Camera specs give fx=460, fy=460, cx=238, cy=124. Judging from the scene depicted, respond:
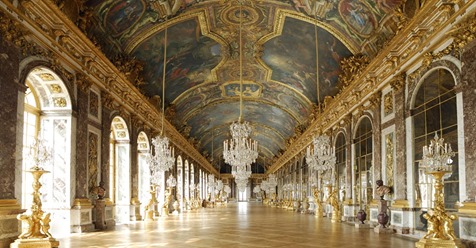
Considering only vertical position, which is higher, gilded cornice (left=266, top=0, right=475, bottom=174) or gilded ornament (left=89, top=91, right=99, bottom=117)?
gilded cornice (left=266, top=0, right=475, bottom=174)

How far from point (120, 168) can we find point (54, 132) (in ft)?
21.4

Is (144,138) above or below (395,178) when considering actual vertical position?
above

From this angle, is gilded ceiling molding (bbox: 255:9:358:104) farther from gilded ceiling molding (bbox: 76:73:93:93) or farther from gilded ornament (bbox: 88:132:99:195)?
gilded ornament (bbox: 88:132:99:195)

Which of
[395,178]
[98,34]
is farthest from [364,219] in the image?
[98,34]

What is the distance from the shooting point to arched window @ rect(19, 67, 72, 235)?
1242 cm

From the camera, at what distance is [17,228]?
9297 mm

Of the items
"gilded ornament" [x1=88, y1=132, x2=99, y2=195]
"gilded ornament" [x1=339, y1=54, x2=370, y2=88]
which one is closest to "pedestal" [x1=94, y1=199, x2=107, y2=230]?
"gilded ornament" [x1=88, y1=132, x2=99, y2=195]

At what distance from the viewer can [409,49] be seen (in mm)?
12469

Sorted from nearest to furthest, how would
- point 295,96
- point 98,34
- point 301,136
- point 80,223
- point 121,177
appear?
point 80,223, point 98,34, point 121,177, point 295,96, point 301,136

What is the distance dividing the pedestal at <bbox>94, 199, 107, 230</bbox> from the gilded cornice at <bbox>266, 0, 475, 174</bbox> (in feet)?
31.7

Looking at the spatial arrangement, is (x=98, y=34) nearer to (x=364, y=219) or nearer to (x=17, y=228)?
(x=17, y=228)

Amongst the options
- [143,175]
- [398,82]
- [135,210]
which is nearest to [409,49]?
[398,82]

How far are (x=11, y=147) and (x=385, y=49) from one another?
33.4 feet

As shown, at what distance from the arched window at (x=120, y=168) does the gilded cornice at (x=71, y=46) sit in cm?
102
